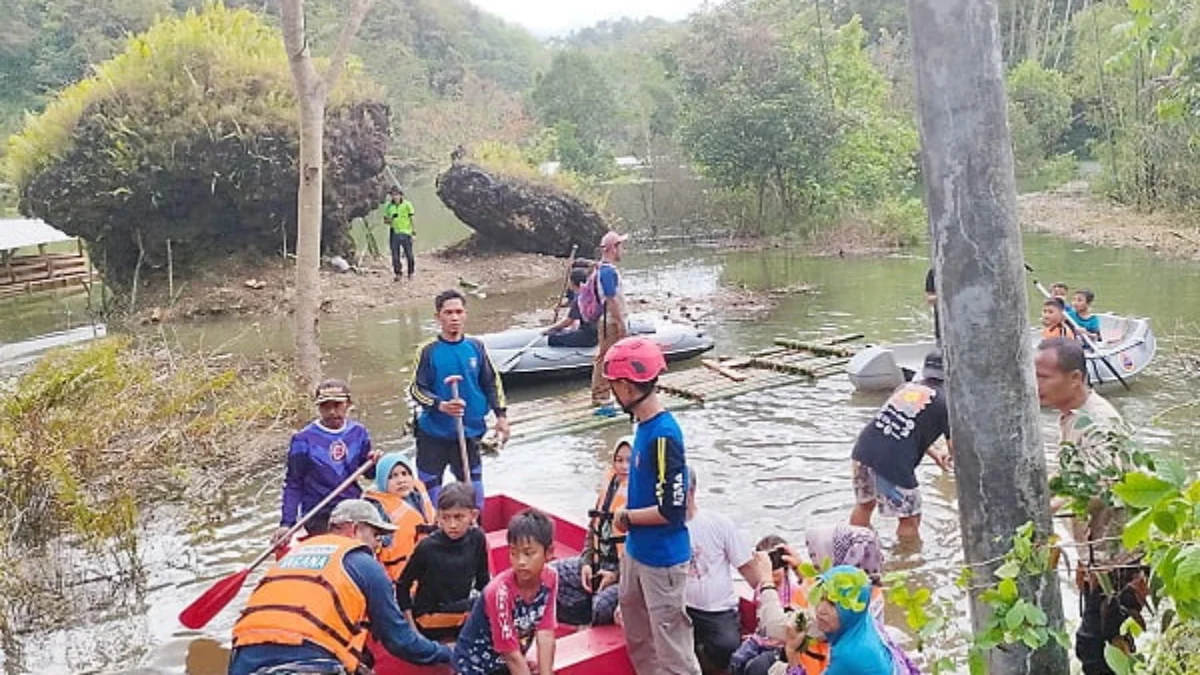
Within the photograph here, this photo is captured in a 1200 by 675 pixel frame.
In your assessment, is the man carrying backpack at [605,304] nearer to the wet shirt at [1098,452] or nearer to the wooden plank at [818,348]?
the wooden plank at [818,348]

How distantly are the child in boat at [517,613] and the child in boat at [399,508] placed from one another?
26.1 inches

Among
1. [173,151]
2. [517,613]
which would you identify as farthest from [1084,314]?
[173,151]

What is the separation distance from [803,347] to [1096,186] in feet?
64.1

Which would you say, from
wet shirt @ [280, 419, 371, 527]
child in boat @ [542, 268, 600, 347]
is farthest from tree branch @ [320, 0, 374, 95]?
wet shirt @ [280, 419, 371, 527]

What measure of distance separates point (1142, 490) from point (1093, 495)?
85cm

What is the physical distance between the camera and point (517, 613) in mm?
4090

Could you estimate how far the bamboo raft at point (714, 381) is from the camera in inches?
386

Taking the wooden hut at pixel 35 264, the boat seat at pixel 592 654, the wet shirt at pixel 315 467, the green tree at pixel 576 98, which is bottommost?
the boat seat at pixel 592 654

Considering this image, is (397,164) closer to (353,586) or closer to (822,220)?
(822,220)

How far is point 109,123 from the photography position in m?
17.0

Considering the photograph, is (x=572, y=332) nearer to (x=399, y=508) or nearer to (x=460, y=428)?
(x=460, y=428)

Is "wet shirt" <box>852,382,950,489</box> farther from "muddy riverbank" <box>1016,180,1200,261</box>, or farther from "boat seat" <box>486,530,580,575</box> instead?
"muddy riverbank" <box>1016,180,1200,261</box>

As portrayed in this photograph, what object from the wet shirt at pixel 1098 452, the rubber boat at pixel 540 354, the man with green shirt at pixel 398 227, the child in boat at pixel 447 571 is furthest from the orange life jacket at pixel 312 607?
the man with green shirt at pixel 398 227

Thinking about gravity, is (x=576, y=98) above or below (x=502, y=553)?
above
